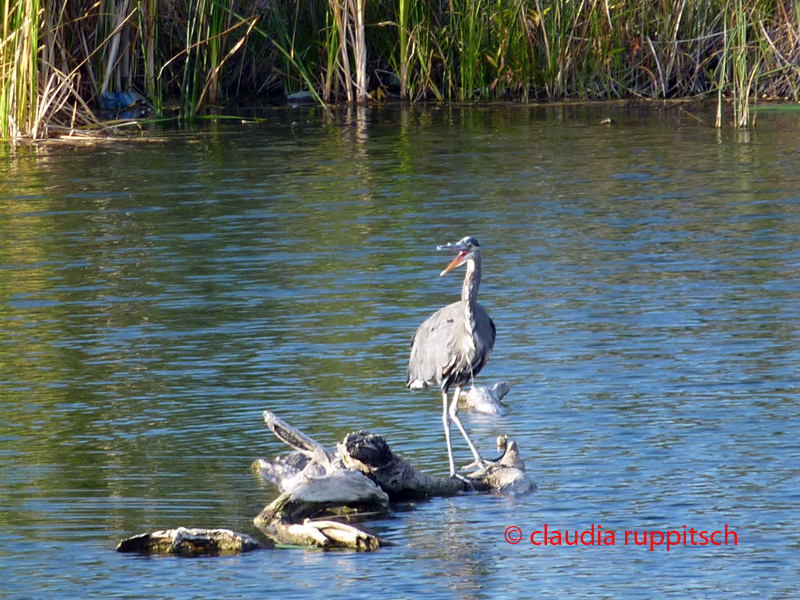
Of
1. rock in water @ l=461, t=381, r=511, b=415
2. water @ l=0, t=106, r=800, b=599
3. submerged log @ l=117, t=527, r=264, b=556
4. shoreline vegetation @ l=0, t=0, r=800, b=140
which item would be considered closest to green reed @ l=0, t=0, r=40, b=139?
shoreline vegetation @ l=0, t=0, r=800, b=140

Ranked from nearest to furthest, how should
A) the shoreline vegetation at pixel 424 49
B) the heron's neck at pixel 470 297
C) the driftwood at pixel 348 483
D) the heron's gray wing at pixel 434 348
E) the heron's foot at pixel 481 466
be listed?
the driftwood at pixel 348 483 → the heron's foot at pixel 481 466 → the heron's neck at pixel 470 297 → the heron's gray wing at pixel 434 348 → the shoreline vegetation at pixel 424 49

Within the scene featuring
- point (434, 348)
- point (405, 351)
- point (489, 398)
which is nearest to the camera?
point (434, 348)

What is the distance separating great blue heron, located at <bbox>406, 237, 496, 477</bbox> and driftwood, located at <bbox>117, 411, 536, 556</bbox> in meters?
0.21

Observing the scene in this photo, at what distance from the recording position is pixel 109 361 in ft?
27.1

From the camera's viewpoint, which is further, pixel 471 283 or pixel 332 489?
pixel 471 283

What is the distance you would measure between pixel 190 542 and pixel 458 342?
166 centimetres

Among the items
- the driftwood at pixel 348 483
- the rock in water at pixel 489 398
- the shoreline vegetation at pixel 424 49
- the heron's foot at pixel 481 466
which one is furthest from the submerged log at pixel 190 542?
the shoreline vegetation at pixel 424 49

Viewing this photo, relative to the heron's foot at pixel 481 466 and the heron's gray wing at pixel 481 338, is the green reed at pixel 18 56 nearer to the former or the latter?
the heron's gray wing at pixel 481 338

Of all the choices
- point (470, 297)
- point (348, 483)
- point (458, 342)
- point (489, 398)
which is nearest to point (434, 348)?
point (458, 342)

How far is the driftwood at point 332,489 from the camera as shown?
519 cm

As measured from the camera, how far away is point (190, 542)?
5180 millimetres

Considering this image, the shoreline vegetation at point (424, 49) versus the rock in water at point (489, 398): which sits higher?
the shoreline vegetation at point (424, 49)

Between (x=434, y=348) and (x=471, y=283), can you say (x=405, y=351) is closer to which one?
(x=434, y=348)

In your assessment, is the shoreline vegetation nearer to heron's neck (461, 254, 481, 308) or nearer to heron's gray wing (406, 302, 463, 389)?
heron's gray wing (406, 302, 463, 389)
